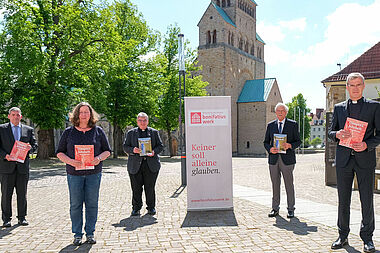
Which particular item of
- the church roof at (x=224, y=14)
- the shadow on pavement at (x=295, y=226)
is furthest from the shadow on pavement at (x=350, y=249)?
the church roof at (x=224, y=14)

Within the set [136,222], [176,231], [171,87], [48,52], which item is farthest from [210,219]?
[171,87]

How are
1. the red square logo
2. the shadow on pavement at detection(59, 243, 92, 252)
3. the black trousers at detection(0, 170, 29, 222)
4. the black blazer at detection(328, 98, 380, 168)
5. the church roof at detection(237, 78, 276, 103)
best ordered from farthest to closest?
the church roof at detection(237, 78, 276, 103) < the red square logo < the black trousers at detection(0, 170, 29, 222) < the shadow on pavement at detection(59, 243, 92, 252) < the black blazer at detection(328, 98, 380, 168)

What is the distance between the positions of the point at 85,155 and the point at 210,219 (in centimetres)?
302

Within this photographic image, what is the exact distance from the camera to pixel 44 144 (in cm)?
2442

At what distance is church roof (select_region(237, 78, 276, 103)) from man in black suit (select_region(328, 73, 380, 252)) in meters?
46.6

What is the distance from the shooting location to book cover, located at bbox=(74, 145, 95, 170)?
5.11 m

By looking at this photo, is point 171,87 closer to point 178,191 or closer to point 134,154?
point 178,191

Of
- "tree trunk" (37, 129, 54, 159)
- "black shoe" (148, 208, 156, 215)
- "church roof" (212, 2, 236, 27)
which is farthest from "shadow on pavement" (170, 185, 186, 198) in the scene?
"church roof" (212, 2, 236, 27)

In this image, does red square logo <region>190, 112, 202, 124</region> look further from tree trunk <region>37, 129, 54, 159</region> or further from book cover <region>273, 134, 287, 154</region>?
tree trunk <region>37, 129, 54, 159</region>

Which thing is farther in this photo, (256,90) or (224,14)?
(256,90)

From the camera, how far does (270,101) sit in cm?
5275

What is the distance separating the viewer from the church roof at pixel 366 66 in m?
20.5

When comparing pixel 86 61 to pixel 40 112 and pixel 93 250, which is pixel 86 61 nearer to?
pixel 40 112

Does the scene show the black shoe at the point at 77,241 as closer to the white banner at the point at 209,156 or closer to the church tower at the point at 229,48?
the white banner at the point at 209,156
